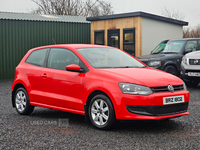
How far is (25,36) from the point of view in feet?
61.3

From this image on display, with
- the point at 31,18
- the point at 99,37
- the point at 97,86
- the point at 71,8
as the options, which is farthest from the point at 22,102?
the point at 71,8

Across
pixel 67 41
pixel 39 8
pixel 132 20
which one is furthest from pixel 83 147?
pixel 39 8

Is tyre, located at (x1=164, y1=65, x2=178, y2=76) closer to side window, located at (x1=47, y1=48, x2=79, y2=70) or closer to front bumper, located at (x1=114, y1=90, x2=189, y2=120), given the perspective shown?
side window, located at (x1=47, y1=48, x2=79, y2=70)

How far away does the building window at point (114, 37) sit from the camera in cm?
1705

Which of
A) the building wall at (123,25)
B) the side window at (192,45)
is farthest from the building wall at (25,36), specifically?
the side window at (192,45)

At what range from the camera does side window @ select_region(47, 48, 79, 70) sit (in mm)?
6383

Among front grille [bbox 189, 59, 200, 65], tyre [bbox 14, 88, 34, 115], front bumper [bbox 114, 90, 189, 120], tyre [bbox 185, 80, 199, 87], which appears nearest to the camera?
front bumper [bbox 114, 90, 189, 120]

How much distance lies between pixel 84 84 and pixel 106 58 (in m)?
0.89

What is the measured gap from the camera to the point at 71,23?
66.2 feet

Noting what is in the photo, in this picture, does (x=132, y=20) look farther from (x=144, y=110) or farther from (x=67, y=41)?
(x=144, y=110)

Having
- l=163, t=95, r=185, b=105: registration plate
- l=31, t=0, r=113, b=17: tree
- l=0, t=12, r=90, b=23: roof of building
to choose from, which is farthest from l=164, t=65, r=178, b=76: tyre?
l=31, t=0, r=113, b=17: tree

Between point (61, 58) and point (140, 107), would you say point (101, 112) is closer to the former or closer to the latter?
point (140, 107)

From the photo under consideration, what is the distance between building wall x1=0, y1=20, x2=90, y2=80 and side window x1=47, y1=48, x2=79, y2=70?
1191 cm

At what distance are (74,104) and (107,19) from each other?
12.0 metres
